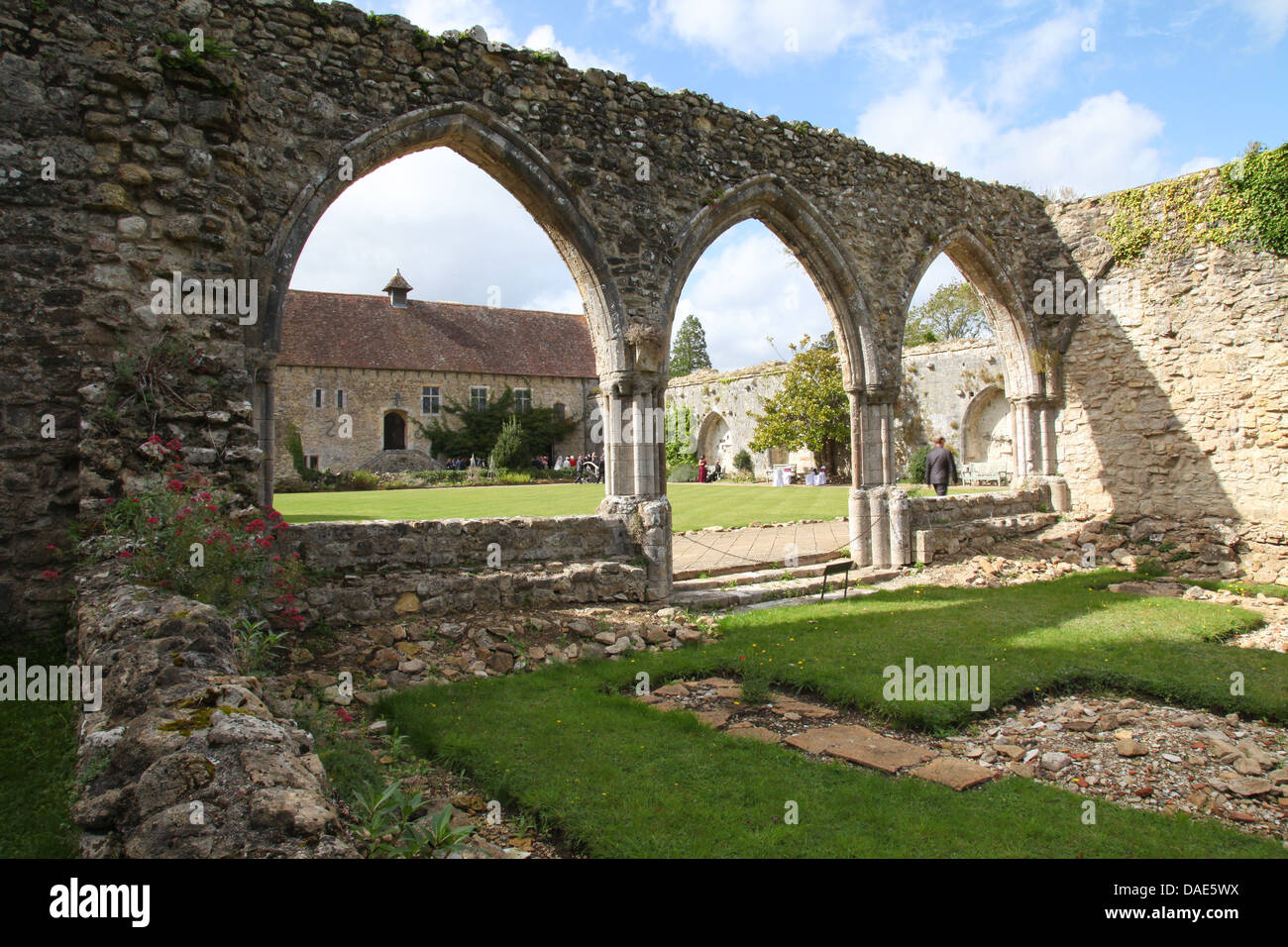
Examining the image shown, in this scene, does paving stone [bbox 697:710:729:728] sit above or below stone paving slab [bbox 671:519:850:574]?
below

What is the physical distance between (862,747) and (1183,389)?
9486 mm

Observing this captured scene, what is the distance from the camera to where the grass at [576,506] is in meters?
14.8

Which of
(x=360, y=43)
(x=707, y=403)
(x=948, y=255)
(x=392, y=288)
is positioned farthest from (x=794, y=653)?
(x=392, y=288)

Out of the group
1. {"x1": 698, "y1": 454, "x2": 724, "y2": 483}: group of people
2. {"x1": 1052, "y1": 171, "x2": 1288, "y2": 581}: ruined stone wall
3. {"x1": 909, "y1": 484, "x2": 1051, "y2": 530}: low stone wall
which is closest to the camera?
{"x1": 1052, "y1": 171, "x2": 1288, "y2": 581}: ruined stone wall

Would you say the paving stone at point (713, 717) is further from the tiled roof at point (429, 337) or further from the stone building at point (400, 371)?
the tiled roof at point (429, 337)

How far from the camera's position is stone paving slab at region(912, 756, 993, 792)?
3.86m

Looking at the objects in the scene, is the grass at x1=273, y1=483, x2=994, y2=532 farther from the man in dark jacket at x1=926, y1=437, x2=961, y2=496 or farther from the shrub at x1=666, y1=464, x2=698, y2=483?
the shrub at x1=666, y1=464, x2=698, y2=483

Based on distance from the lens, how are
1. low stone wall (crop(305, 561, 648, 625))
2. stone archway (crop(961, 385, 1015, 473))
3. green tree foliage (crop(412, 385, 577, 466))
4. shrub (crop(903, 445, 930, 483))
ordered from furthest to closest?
green tree foliage (crop(412, 385, 577, 466)) < shrub (crop(903, 445, 930, 483)) < stone archway (crop(961, 385, 1015, 473)) < low stone wall (crop(305, 561, 648, 625))

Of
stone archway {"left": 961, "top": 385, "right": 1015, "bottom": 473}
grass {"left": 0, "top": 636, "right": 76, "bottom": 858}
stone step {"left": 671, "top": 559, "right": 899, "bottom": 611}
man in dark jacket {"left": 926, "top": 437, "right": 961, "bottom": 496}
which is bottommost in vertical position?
stone step {"left": 671, "top": 559, "right": 899, "bottom": 611}

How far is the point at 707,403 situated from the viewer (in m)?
31.4

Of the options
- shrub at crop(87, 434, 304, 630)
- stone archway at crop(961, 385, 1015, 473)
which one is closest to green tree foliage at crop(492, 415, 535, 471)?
stone archway at crop(961, 385, 1015, 473)

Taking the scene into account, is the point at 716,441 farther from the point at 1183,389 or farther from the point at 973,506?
the point at 1183,389

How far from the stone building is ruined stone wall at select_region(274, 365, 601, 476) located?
0.04 meters

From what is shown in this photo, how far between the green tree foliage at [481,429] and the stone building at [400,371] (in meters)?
0.29
